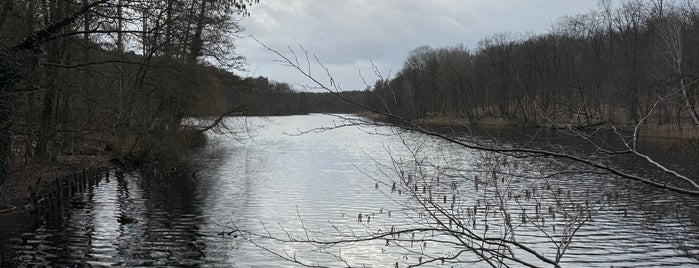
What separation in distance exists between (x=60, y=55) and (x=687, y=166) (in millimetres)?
23787

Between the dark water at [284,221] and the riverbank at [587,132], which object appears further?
the dark water at [284,221]

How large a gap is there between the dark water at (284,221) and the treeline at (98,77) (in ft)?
7.36

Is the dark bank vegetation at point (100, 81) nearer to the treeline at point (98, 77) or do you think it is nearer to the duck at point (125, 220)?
the treeline at point (98, 77)

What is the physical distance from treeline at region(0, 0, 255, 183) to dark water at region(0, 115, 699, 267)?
2.24 metres

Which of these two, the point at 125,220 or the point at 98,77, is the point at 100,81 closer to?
the point at 98,77

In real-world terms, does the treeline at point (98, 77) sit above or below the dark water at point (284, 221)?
above

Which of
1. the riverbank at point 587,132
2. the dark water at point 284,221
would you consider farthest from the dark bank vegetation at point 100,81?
the riverbank at point 587,132

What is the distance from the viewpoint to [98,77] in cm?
1895

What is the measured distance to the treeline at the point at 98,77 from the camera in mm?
13422

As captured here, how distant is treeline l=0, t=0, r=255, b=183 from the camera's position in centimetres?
1342

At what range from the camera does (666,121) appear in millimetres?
39938

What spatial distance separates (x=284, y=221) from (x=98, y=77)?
28.5ft

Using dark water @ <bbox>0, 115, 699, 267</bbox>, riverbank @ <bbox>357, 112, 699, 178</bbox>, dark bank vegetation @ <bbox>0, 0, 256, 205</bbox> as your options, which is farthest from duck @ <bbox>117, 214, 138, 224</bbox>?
riverbank @ <bbox>357, 112, 699, 178</bbox>

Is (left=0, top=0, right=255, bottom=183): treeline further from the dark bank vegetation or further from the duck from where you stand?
the duck
